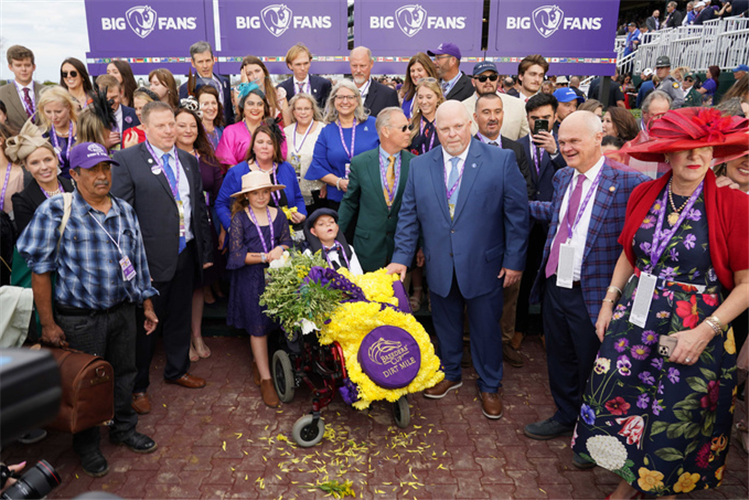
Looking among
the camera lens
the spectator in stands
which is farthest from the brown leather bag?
the spectator in stands

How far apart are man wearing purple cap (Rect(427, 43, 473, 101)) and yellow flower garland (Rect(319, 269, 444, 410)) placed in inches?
127

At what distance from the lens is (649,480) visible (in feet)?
9.57

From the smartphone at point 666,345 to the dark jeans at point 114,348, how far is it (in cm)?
341

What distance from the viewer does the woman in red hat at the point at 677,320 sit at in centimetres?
266

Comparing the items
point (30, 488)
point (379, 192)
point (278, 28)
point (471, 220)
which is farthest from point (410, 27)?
point (30, 488)

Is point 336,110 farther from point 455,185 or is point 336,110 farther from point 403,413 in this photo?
point 403,413

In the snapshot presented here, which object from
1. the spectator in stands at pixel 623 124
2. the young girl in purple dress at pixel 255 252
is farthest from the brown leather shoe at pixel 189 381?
the spectator in stands at pixel 623 124

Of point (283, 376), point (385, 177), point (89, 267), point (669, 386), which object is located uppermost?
point (385, 177)

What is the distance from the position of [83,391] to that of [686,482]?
141 inches

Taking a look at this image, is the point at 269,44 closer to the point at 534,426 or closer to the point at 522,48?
the point at 522,48

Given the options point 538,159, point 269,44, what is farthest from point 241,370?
point 269,44

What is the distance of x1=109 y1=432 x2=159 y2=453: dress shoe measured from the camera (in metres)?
3.83

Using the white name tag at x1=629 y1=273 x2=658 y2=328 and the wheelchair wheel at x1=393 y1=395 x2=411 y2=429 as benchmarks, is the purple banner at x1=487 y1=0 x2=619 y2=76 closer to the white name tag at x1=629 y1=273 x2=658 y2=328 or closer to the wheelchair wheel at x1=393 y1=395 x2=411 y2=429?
the wheelchair wheel at x1=393 y1=395 x2=411 y2=429

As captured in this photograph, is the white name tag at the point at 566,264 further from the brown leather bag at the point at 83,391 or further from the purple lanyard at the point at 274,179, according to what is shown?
the brown leather bag at the point at 83,391
